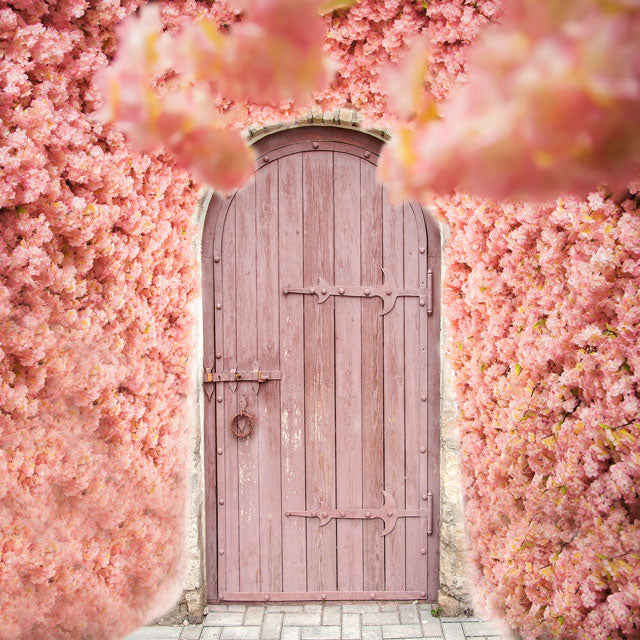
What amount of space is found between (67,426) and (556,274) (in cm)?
204

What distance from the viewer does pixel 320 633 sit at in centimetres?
304

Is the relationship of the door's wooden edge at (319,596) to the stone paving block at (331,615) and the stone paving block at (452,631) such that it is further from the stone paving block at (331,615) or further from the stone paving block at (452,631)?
the stone paving block at (452,631)

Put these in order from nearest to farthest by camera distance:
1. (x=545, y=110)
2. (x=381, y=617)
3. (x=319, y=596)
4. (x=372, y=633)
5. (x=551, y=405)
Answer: (x=545, y=110) → (x=551, y=405) → (x=372, y=633) → (x=381, y=617) → (x=319, y=596)

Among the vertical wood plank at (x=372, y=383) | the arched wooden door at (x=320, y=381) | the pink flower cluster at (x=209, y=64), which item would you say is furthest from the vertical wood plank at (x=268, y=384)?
the pink flower cluster at (x=209, y=64)

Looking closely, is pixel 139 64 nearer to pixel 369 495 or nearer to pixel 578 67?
pixel 578 67

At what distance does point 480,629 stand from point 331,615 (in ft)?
2.48

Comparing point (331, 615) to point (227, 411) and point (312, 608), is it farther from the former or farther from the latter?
point (227, 411)

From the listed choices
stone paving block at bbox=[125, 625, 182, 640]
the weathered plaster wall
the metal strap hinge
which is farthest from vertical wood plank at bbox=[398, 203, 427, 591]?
stone paving block at bbox=[125, 625, 182, 640]

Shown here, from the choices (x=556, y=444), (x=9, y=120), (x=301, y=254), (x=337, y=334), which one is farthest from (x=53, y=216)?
(x=556, y=444)

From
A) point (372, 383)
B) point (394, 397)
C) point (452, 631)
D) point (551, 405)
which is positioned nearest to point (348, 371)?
point (372, 383)

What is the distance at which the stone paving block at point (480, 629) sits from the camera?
119 inches

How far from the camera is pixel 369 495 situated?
326 centimetres

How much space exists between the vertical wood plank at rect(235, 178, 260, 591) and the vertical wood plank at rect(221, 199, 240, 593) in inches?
0.9

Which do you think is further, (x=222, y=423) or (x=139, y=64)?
(x=222, y=423)
